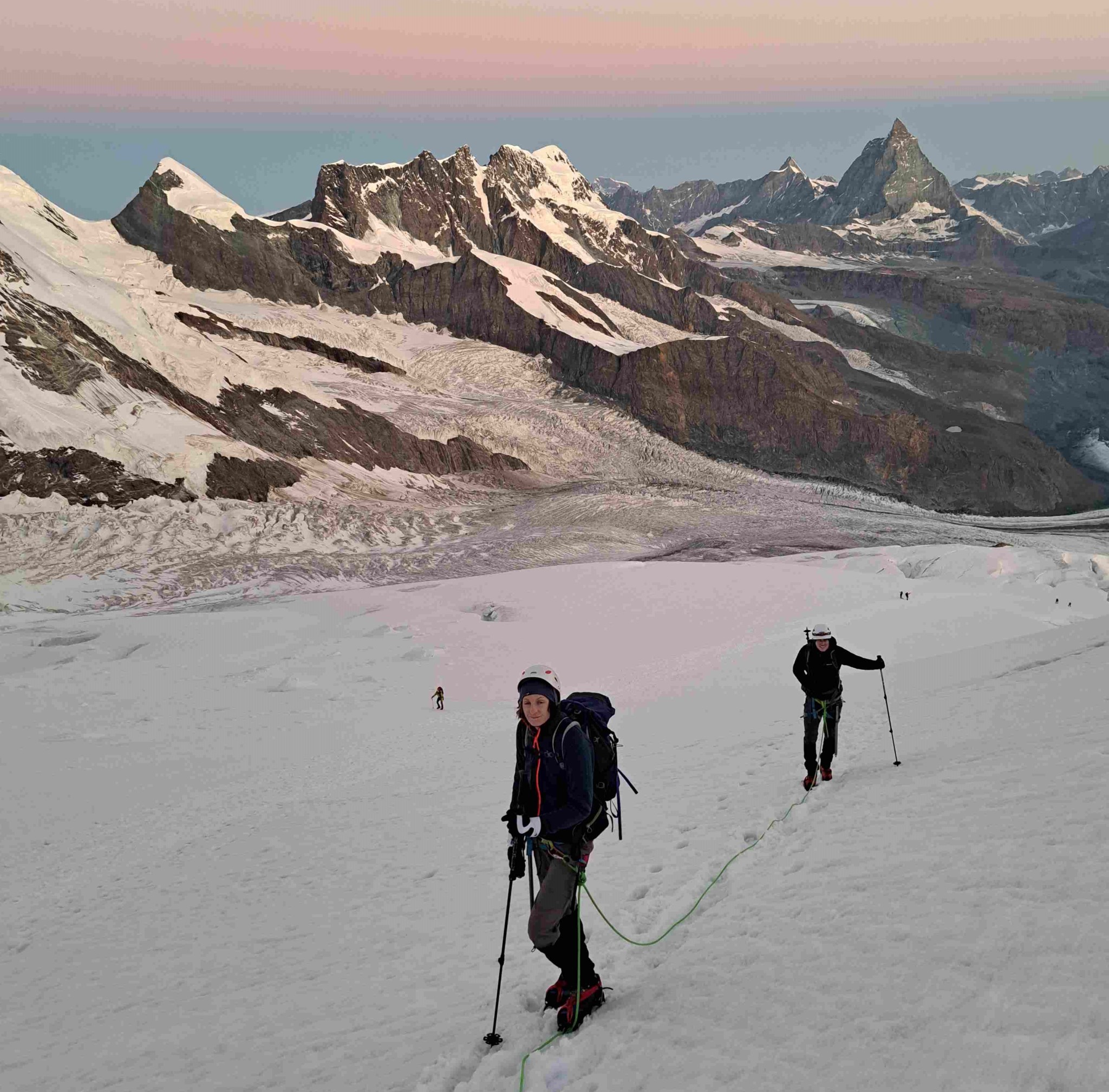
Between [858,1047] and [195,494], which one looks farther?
[195,494]

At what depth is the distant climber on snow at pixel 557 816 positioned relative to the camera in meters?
5.70

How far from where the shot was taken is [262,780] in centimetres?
1788

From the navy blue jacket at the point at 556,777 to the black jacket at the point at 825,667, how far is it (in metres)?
5.37

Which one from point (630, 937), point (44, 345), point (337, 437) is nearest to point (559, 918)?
point (630, 937)

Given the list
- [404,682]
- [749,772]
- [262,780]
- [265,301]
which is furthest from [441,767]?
[265,301]

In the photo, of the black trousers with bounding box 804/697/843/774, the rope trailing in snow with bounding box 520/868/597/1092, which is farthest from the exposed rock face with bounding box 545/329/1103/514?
the rope trailing in snow with bounding box 520/868/597/1092

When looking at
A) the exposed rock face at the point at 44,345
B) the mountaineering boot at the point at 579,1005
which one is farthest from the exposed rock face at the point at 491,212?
the mountaineering boot at the point at 579,1005

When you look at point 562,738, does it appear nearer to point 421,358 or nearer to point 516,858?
point 516,858

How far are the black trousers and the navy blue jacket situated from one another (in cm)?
567

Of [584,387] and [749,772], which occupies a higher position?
[584,387]

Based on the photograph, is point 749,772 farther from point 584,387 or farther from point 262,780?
point 584,387

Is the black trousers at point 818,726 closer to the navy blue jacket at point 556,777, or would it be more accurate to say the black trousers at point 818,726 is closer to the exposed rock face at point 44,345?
the navy blue jacket at point 556,777

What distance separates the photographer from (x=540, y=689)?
5.72 meters

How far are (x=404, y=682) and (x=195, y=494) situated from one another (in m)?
48.3
